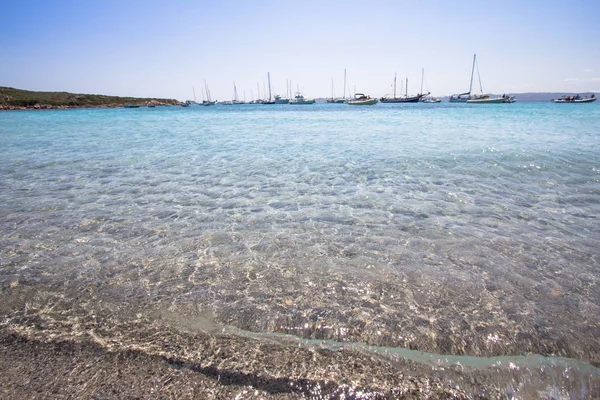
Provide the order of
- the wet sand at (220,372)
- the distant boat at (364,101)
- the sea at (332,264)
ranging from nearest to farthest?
the wet sand at (220,372) → the sea at (332,264) → the distant boat at (364,101)

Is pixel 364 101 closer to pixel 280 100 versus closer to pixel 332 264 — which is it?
pixel 280 100

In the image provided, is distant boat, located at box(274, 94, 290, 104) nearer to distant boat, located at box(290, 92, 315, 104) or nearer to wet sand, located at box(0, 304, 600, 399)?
distant boat, located at box(290, 92, 315, 104)

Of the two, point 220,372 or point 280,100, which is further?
point 280,100

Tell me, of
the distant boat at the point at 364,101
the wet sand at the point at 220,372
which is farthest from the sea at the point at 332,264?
the distant boat at the point at 364,101

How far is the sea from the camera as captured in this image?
3697 millimetres

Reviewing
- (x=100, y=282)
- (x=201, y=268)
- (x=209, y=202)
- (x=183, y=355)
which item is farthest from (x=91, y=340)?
(x=209, y=202)

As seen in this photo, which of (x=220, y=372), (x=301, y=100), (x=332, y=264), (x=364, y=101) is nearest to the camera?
(x=220, y=372)

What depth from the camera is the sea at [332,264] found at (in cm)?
370

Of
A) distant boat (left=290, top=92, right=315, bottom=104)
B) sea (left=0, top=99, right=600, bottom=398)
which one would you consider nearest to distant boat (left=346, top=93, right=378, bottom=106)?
distant boat (left=290, top=92, right=315, bottom=104)

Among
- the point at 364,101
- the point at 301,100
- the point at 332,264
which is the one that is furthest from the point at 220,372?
the point at 301,100

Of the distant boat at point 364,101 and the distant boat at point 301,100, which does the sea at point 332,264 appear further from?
the distant boat at point 301,100

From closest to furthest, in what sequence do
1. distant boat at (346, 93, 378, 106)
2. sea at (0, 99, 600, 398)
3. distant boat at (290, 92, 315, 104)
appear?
sea at (0, 99, 600, 398) → distant boat at (346, 93, 378, 106) → distant boat at (290, 92, 315, 104)

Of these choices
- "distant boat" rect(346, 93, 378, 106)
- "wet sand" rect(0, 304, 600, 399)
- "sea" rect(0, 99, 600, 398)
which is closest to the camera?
"wet sand" rect(0, 304, 600, 399)

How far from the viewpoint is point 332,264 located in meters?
5.39
